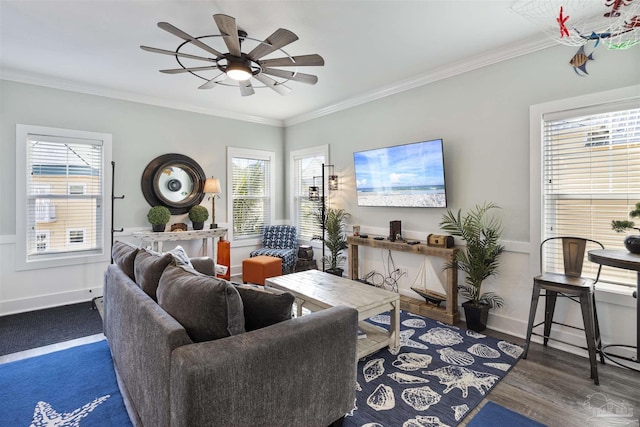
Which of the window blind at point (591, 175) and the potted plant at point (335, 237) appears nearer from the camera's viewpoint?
the window blind at point (591, 175)

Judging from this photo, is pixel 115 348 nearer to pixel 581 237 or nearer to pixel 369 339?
pixel 369 339

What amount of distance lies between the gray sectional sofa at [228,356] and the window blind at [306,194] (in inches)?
139

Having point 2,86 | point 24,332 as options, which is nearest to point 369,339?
point 24,332

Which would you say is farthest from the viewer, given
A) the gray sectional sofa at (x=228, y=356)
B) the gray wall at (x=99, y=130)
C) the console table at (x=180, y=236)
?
the console table at (x=180, y=236)

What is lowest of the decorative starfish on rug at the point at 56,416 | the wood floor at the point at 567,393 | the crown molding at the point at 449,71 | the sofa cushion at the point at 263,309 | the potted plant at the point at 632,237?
the decorative starfish on rug at the point at 56,416

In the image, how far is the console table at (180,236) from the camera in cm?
421

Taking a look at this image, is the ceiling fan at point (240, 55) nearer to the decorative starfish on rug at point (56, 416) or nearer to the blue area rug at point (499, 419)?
the decorative starfish on rug at point (56, 416)

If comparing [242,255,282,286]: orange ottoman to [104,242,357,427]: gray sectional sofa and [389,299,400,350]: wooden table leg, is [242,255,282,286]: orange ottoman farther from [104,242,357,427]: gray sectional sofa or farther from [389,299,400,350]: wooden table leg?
[104,242,357,427]: gray sectional sofa

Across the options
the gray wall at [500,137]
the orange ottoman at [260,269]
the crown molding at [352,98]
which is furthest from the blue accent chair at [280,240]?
the crown molding at [352,98]

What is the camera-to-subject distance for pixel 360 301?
99.4 inches

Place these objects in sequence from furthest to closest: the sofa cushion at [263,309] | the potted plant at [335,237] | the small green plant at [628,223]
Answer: the potted plant at [335,237] < the small green plant at [628,223] < the sofa cushion at [263,309]

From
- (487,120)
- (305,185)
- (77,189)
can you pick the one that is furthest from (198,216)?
(487,120)

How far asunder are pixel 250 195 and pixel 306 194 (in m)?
1.00

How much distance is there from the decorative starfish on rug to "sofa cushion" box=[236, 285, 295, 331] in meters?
1.26
